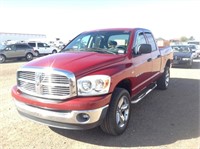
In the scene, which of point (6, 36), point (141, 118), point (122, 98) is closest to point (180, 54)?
point (141, 118)

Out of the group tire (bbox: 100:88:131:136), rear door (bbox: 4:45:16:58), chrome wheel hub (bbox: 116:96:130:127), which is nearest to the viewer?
tire (bbox: 100:88:131:136)

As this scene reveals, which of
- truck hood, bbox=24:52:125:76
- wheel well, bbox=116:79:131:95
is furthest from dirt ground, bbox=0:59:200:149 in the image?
truck hood, bbox=24:52:125:76

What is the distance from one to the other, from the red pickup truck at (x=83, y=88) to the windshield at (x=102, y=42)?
26mm

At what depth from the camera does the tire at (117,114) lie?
3.77 meters

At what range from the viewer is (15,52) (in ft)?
67.7

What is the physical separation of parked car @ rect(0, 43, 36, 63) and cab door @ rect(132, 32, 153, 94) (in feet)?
55.8

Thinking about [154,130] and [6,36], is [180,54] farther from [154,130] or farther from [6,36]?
[6,36]

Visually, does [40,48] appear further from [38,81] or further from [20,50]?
[38,81]

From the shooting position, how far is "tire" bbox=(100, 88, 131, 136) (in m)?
3.77

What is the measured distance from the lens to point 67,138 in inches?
159

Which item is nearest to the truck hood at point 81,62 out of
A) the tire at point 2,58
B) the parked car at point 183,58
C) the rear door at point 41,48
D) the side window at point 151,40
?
the side window at point 151,40

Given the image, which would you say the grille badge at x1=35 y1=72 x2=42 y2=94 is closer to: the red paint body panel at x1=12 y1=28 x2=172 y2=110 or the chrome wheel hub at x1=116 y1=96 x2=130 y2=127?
the red paint body panel at x1=12 y1=28 x2=172 y2=110

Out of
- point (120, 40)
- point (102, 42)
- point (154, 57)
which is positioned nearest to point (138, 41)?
point (120, 40)

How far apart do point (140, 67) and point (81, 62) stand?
1601 mm
